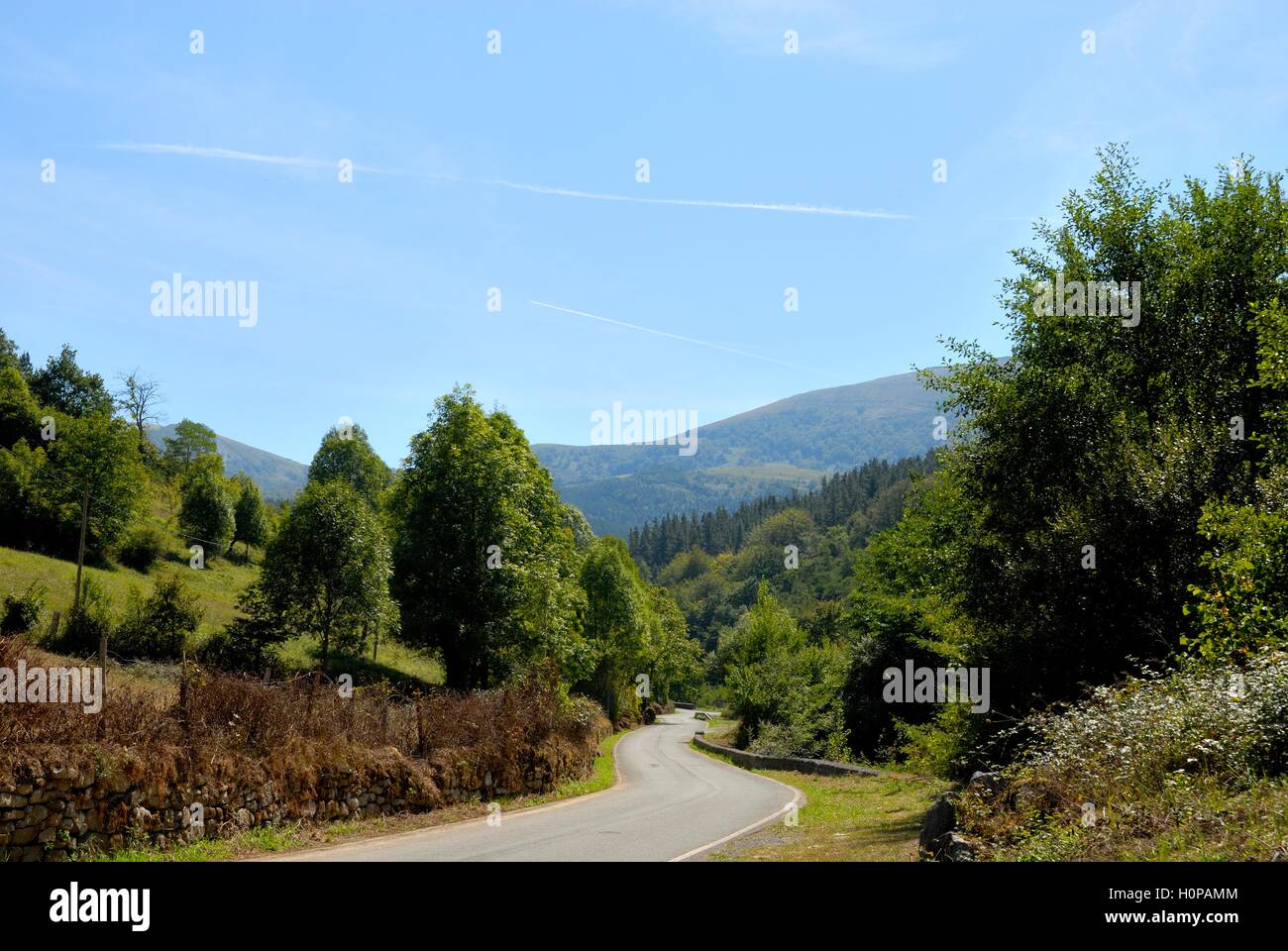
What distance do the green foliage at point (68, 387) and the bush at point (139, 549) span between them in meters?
40.0

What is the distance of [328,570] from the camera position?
36.1 metres

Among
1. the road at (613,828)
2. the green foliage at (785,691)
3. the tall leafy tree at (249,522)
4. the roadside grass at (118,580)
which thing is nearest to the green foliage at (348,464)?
the tall leafy tree at (249,522)

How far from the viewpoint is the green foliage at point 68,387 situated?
9138 cm

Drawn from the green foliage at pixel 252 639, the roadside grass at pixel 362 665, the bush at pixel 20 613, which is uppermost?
the bush at pixel 20 613

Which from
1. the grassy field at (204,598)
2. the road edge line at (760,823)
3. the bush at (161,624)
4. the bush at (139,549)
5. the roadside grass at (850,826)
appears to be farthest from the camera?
Result: the bush at (139,549)

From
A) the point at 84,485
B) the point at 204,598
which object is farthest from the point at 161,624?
the point at 84,485

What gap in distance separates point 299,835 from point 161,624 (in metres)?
Answer: 28.7

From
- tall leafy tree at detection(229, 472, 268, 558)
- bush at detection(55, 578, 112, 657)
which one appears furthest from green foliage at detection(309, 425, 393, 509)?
bush at detection(55, 578, 112, 657)

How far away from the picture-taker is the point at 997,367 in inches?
820

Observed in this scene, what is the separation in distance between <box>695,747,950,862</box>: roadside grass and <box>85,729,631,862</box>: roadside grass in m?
6.11

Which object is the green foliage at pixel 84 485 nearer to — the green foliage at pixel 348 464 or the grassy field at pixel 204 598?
the grassy field at pixel 204 598

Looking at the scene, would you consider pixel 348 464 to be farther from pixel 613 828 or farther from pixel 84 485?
pixel 613 828

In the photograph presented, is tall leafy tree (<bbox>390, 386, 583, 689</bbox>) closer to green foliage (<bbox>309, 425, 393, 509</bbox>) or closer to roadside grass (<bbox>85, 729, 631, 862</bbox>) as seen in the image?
roadside grass (<bbox>85, 729, 631, 862</bbox>)

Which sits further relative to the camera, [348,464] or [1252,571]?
[348,464]
